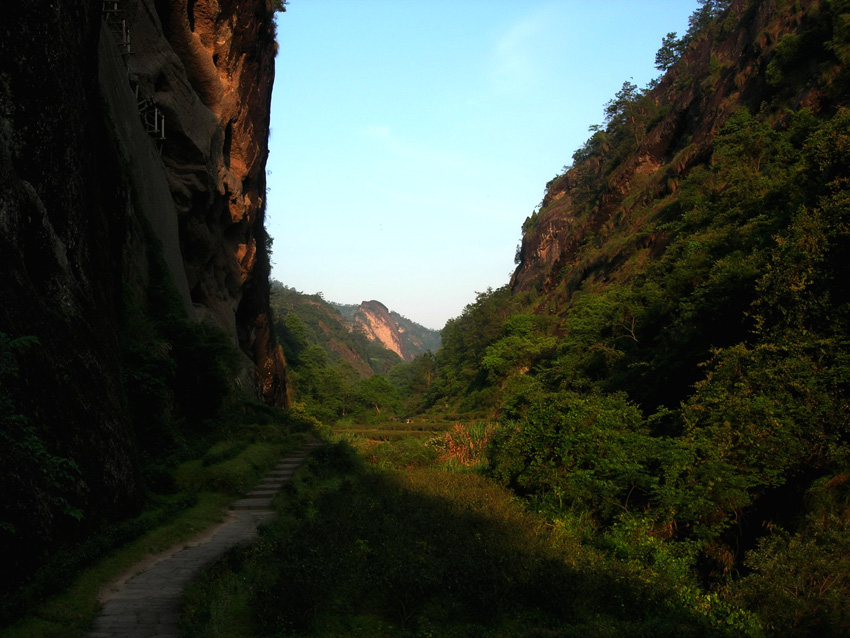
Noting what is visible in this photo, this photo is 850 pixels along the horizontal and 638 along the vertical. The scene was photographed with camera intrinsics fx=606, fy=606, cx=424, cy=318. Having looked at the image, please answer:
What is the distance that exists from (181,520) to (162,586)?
9.14 ft

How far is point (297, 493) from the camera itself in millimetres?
11586

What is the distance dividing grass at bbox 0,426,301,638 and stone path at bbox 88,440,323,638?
0.42 feet

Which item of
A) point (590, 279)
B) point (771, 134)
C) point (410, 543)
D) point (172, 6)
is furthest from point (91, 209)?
point (590, 279)

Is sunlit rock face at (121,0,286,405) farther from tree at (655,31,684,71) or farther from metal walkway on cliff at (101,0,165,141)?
tree at (655,31,684,71)

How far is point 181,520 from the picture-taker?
8.64 metres

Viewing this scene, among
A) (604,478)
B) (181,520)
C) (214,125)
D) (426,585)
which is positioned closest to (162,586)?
(426,585)

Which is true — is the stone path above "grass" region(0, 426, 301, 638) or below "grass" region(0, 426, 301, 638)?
below

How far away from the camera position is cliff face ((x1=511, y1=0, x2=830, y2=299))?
3334 centimetres

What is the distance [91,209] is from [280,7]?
91.3ft

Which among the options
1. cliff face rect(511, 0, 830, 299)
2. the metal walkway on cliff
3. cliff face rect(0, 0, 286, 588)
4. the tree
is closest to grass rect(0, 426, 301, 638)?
cliff face rect(0, 0, 286, 588)

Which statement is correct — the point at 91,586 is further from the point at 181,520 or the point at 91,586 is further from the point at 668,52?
the point at 668,52

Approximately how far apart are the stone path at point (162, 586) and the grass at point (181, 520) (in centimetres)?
13

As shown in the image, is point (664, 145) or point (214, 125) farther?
point (664, 145)

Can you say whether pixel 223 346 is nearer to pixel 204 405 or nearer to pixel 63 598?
pixel 204 405
